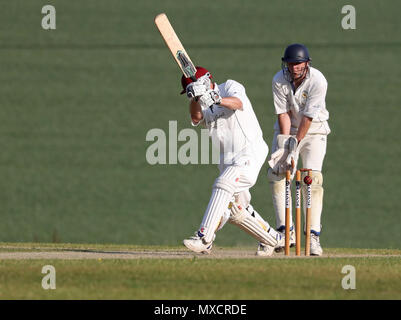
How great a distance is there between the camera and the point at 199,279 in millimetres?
5984

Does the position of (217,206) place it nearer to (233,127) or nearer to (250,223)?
(250,223)

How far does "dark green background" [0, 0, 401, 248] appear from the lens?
38.3 ft

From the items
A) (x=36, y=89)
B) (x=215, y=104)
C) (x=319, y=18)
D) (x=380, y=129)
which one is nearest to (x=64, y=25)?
(x=36, y=89)

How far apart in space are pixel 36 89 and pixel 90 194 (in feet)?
5.28

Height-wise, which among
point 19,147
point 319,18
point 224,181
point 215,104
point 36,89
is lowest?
point 224,181

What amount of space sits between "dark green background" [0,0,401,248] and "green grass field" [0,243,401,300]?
472cm

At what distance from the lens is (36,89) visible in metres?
12.3

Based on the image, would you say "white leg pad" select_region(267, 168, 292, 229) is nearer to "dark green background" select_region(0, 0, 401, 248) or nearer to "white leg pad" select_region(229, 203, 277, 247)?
"white leg pad" select_region(229, 203, 277, 247)

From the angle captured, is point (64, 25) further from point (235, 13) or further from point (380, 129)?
point (380, 129)

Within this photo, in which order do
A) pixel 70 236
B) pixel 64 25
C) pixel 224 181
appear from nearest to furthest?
pixel 224 181, pixel 70 236, pixel 64 25

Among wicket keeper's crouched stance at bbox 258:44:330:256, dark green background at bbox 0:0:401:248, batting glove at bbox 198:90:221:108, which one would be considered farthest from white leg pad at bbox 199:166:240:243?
dark green background at bbox 0:0:401:248

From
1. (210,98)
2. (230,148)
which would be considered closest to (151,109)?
(230,148)

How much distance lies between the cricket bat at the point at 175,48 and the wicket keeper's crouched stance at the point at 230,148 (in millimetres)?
73

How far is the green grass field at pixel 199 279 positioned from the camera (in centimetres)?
555
